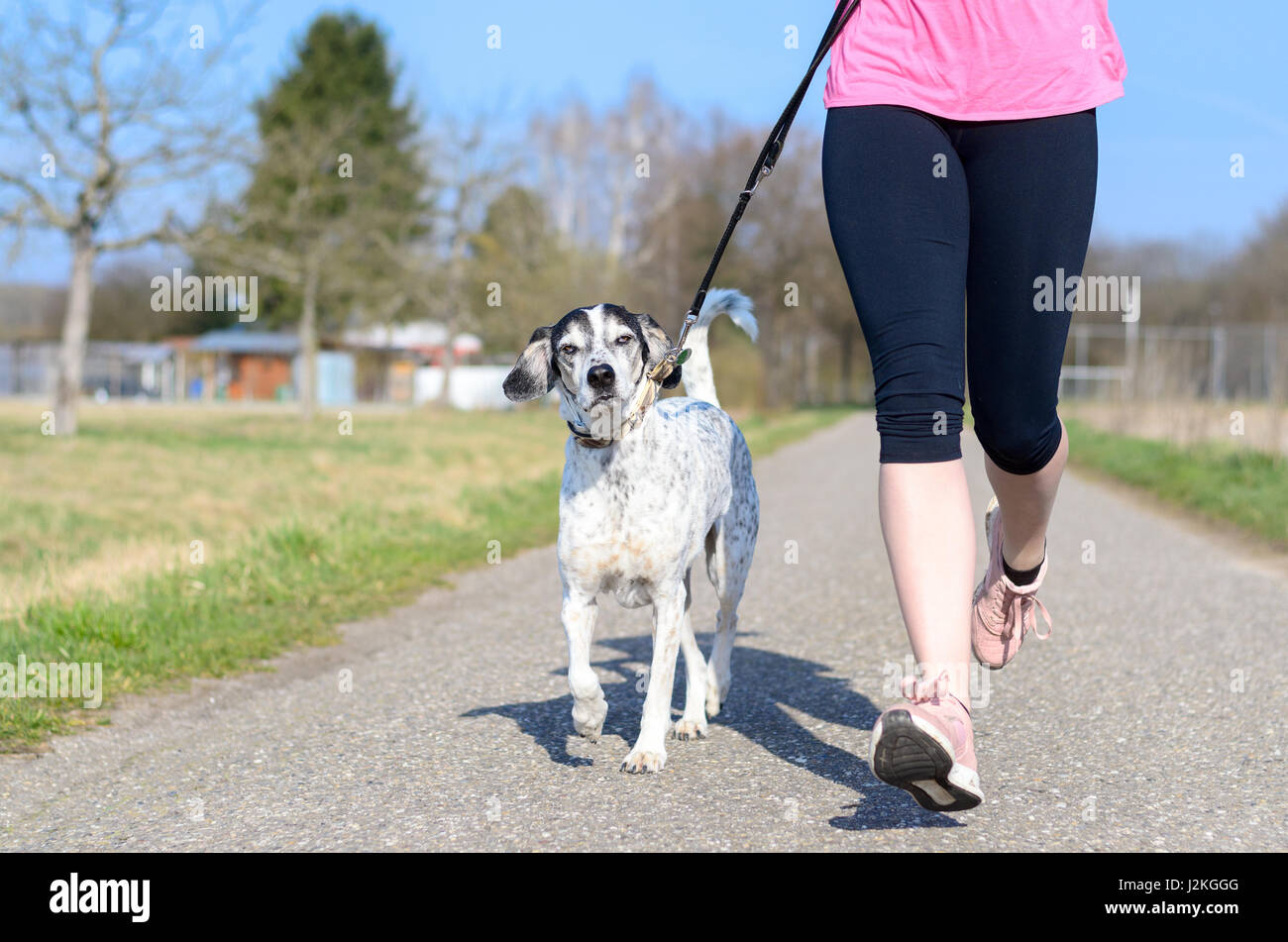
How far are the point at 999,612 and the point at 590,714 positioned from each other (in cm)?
129

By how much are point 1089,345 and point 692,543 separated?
4271 centimetres

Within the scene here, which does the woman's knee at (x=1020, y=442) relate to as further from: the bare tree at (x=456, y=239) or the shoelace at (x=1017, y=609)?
the bare tree at (x=456, y=239)

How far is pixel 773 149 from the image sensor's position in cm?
374

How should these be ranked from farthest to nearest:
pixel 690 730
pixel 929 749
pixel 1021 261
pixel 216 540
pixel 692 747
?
1. pixel 216 540
2. pixel 690 730
3. pixel 692 747
4. pixel 1021 261
5. pixel 929 749

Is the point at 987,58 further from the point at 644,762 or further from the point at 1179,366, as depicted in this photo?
the point at 1179,366

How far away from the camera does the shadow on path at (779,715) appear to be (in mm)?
3305

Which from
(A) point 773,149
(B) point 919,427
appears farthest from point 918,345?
(A) point 773,149

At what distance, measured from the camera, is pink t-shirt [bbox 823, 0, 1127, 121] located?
9.93ft

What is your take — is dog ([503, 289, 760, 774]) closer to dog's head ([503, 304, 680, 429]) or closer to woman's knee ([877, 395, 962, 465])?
dog's head ([503, 304, 680, 429])

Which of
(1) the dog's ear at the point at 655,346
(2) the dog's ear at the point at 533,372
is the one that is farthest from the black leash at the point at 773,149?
(2) the dog's ear at the point at 533,372

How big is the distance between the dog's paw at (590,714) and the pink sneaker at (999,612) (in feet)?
3.81
